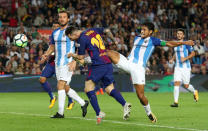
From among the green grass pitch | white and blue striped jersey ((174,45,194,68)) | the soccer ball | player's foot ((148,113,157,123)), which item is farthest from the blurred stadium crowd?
player's foot ((148,113,157,123))

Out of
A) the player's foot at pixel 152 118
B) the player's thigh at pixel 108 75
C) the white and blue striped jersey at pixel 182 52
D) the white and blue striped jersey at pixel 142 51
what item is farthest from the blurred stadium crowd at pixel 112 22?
the player's foot at pixel 152 118

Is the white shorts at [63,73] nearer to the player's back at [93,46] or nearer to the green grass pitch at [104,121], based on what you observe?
the green grass pitch at [104,121]

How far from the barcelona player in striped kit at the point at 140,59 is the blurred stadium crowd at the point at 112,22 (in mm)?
10481

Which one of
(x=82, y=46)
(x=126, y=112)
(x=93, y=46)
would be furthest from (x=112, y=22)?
(x=82, y=46)

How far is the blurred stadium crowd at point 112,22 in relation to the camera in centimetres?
2134

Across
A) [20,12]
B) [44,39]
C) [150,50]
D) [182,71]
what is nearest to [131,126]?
[150,50]

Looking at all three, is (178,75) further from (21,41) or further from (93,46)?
(93,46)

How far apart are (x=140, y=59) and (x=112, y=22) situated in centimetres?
1472

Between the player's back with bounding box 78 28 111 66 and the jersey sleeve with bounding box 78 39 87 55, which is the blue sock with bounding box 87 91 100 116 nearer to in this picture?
the player's back with bounding box 78 28 111 66

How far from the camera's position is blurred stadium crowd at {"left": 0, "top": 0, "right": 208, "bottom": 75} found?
840 inches

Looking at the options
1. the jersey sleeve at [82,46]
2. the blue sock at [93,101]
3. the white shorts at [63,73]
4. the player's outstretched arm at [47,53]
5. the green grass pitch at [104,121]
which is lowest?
the green grass pitch at [104,121]

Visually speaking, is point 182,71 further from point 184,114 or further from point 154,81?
point 154,81

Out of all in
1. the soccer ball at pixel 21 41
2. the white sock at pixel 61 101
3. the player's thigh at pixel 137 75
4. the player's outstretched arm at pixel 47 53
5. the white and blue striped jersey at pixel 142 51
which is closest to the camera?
the player's thigh at pixel 137 75

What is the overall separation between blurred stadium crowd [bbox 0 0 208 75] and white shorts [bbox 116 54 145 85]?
1063 centimetres
